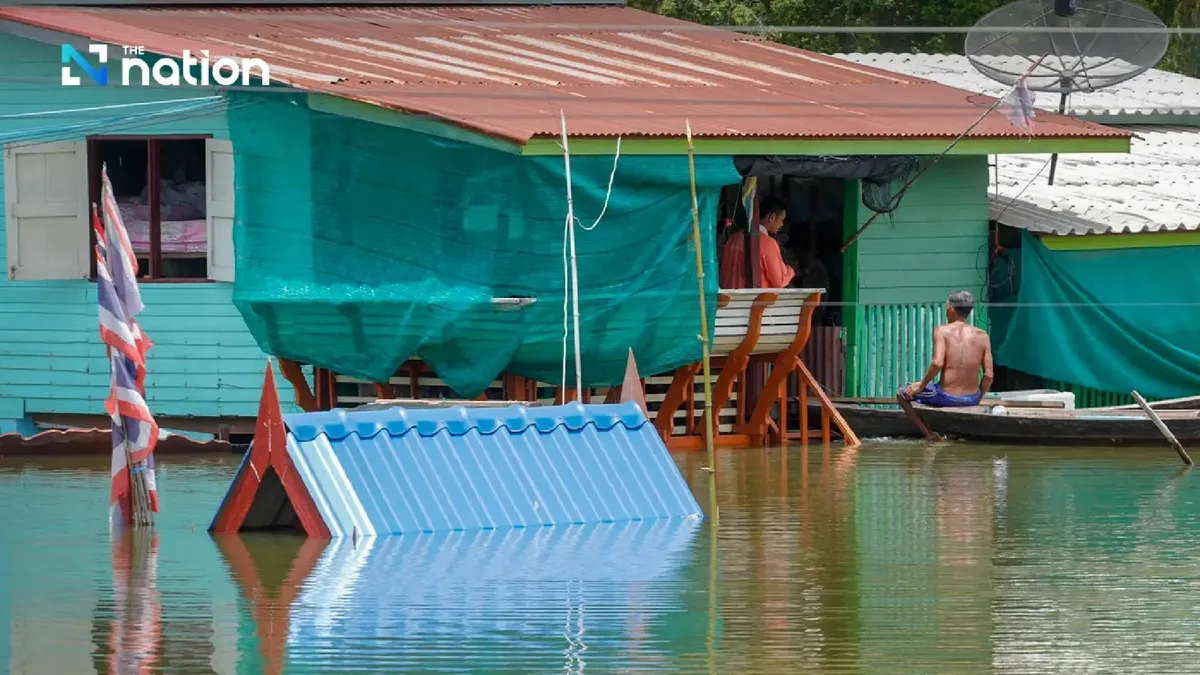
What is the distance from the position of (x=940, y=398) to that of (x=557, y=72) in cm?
413

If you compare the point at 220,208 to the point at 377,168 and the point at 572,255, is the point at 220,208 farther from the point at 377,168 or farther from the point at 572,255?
the point at 572,255

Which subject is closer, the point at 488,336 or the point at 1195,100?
the point at 488,336

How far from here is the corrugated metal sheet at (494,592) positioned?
10633 mm

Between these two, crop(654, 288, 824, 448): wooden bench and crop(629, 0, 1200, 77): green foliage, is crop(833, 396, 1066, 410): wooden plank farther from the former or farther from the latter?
crop(629, 0, 1200, 77): green foliage

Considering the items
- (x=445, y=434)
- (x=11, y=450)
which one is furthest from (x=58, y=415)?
(x=445, y=434)

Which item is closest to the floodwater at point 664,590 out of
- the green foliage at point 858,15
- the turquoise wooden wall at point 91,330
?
the turquoise wooden wall at point 91,330

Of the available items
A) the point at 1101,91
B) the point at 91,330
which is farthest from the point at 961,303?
the point at 91,330

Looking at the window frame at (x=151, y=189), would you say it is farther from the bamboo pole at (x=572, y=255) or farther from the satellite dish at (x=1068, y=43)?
the satellite dish at (x=1068, y=43)

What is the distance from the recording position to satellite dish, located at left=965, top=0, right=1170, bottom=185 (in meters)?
20.6

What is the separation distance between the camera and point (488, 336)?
18281mm

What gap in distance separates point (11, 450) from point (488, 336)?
13.6 ft

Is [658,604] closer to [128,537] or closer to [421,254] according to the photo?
[128,537]

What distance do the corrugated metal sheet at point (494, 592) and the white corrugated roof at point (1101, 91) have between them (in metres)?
11.5

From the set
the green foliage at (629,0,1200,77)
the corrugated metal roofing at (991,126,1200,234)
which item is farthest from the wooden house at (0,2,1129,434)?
the green foliage at (629,0,1200,77)
